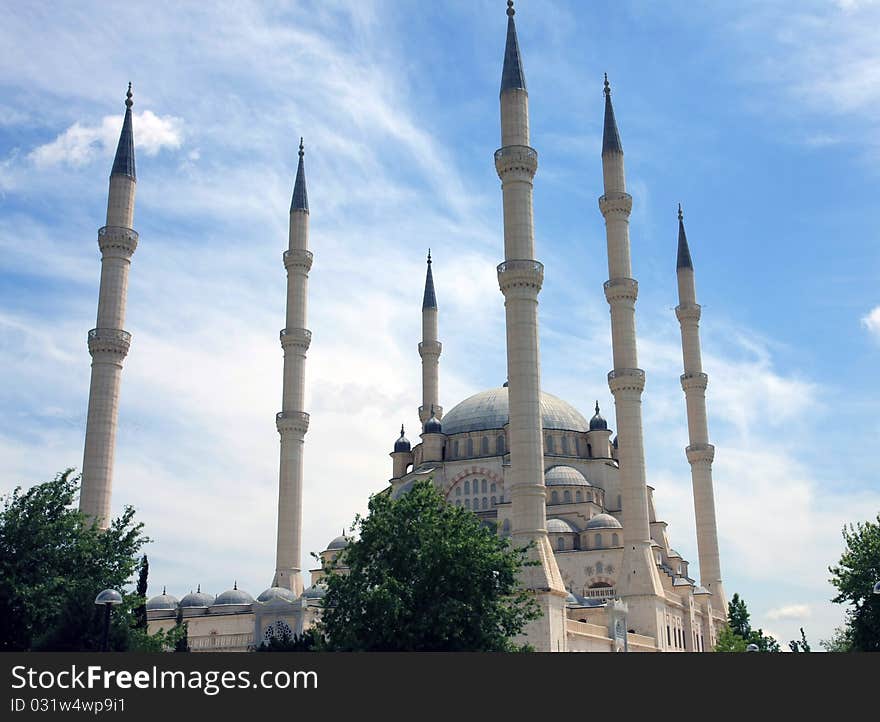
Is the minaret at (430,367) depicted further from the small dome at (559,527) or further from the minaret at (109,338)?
the minaret at (109,338)

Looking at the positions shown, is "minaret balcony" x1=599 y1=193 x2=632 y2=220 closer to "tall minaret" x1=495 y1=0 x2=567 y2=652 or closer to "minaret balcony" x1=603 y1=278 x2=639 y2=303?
"minaret balcony" x1=603 y1=278 x2=639 y2=303

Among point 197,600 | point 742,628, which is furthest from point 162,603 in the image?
point 742,628

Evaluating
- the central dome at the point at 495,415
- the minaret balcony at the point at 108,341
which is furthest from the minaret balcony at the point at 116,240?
the central dome at the point at 495,415

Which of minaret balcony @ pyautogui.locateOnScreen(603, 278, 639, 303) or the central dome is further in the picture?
the central dome

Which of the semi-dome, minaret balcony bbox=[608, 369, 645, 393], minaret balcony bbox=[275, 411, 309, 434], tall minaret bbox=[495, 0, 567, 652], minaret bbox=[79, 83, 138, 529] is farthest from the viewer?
the semi-dome

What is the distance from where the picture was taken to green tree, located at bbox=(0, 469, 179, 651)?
90.2ft

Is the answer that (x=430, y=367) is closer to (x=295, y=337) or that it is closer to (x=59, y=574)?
(x=295, y=337)

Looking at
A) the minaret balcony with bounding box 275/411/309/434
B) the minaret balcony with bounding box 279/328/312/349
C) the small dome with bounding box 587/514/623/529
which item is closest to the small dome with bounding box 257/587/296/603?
the minaret balcony with bounding box 275/411/309/434

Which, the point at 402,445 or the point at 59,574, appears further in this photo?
the point at 402,445

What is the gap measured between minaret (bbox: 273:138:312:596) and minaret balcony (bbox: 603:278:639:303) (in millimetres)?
16409

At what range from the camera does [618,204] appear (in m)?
50.7

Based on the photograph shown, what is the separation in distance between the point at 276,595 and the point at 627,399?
759 inches

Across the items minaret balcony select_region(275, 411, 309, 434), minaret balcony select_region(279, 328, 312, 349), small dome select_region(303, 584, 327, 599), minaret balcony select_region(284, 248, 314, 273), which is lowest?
small dome select_region(303, 584, 327, 599)

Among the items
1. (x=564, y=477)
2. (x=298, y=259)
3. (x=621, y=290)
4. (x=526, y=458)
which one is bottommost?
(x=526, y=458)
